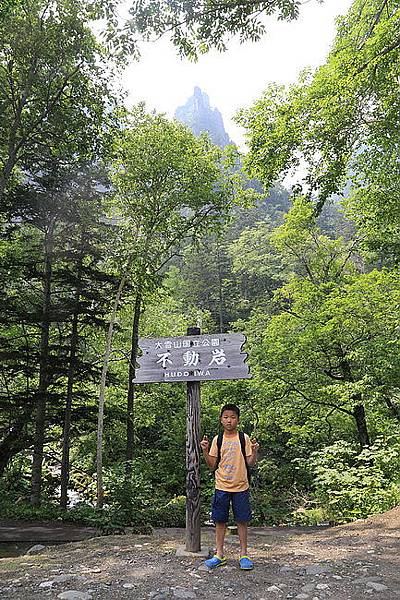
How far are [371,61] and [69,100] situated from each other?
5.97 metres

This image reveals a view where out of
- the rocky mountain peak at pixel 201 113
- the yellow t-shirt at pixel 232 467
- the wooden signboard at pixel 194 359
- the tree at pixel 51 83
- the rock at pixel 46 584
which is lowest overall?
the rock at pixel 46 584

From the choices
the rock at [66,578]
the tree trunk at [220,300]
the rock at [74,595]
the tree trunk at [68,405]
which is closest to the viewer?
the rock at [74,595]

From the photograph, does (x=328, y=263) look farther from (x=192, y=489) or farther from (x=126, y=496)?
(x=192, y=489)

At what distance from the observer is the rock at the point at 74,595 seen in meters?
3.37

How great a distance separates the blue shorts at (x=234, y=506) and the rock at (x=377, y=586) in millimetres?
1126

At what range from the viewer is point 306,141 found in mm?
8445

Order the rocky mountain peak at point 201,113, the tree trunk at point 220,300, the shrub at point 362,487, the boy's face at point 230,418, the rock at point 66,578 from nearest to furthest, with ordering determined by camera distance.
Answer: the rock at point 66,578, the boy's face at point 230,418, the shrub at point 362,487, the tree trunk at point 220,300, the rocky mountain peak at point 201,113

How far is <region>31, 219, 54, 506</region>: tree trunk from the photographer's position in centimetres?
1096

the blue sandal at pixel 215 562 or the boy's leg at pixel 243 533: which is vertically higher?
the boy's leg at pixel 243 533

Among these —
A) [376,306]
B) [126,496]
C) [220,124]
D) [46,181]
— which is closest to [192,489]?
[126,496]

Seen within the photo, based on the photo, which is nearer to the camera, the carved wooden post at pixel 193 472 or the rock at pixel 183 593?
the rock at pixel 183 593

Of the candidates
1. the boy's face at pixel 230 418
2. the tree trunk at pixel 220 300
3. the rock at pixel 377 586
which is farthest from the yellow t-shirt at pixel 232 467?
the tree trunk at pixel 220 300

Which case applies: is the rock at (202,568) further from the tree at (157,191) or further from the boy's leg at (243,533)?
the tree at (157,191)

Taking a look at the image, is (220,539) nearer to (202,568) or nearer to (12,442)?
(202,568)
